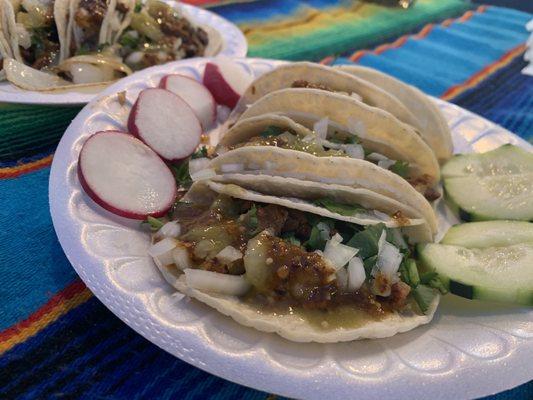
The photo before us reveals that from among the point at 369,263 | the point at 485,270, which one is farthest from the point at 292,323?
the point at 485,270

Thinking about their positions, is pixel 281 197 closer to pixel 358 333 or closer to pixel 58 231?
pixel 358 333

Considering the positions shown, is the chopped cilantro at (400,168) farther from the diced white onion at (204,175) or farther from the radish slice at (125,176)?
the radish slice at (125,176)

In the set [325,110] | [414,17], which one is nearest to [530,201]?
[325,110]

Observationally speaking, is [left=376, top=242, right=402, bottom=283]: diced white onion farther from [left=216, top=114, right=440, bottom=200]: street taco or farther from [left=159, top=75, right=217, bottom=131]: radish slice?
[left=159, top=75, right=217, bottom=131]: radish slice

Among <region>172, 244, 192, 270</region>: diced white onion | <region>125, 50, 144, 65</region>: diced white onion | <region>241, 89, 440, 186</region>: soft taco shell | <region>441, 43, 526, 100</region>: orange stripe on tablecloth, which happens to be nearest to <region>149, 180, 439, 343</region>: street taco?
<region>172, 244, 192, 270</region>: diced white onion

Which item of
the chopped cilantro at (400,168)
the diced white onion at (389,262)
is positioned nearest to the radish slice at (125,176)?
the diced white onion at (389,262)

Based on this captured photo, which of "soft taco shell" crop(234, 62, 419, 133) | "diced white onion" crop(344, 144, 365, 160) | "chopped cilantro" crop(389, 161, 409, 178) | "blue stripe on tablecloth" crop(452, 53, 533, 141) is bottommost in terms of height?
"blue stripe on tablecloth" crop(452, 53, 533, 141)

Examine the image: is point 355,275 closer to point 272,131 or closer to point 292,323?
point 292,323
